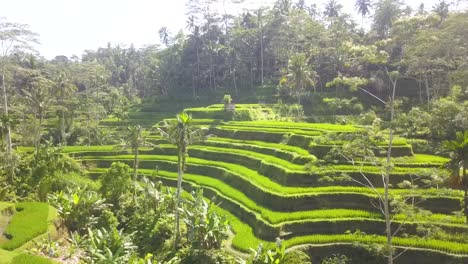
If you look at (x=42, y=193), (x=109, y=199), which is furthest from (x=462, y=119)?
(x=42, y=193)

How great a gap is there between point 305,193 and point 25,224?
47.8ft

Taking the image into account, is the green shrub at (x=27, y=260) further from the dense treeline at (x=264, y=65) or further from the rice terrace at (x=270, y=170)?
the dense treeline at (x=264, y=65)

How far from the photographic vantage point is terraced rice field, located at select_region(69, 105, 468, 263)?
2005 cm

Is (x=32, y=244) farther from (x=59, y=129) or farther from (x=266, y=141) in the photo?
(x=59, y=129)

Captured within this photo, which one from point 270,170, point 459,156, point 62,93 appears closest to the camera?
point 459,156

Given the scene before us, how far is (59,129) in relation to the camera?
4909cm

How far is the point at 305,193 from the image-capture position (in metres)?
23.2

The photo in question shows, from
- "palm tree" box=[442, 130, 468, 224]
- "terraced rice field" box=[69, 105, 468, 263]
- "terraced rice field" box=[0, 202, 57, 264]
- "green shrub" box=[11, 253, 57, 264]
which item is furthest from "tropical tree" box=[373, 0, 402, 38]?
"green shrub" box=[11, 253, 57, 264]

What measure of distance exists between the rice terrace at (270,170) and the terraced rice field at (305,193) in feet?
0.31

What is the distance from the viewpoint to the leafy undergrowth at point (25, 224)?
53.6ft

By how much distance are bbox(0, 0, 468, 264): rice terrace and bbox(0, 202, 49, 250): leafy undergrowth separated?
0.08m

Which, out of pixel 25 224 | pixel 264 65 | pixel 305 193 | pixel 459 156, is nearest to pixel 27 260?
pixel 25 224

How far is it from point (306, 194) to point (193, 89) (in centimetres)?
4306

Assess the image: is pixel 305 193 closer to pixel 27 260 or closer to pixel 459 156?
pixel 459 156
